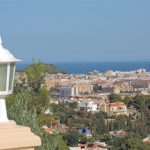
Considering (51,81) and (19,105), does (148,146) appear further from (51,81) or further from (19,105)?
(51,81)

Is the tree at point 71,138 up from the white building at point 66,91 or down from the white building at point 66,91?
down

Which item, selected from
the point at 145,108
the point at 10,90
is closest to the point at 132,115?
the point at 145,108

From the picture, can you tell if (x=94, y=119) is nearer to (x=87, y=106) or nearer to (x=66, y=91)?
(x=87, y=106)

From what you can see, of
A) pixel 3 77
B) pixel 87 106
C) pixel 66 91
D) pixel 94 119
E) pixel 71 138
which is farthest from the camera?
pixel 66 91

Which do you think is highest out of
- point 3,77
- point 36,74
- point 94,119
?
point 36,74

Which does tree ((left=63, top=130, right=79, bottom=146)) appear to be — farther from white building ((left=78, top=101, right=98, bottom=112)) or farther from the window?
white building ((left=78, top=101, right=98, bottom=112))

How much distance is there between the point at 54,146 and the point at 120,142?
923 inches

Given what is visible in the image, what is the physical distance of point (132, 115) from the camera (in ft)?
174

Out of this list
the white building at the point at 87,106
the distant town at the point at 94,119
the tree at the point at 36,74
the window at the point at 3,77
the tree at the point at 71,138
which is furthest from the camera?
the white building at the point at 87,106

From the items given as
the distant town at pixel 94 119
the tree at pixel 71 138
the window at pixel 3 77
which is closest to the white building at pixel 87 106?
the distant town at pixel 94 119

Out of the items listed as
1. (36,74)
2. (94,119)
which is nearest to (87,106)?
(94,119)

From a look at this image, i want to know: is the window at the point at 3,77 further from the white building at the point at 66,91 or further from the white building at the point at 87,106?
the white building at the point at 66,91

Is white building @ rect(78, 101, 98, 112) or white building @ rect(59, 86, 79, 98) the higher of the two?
white building @ rect(59, 86, 79, 98)

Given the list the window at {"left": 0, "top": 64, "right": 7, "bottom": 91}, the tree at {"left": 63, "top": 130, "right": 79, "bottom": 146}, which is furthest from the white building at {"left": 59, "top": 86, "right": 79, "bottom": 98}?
the window at {"left": 0, "top": 64, "right": 7, "bottom": 91}
